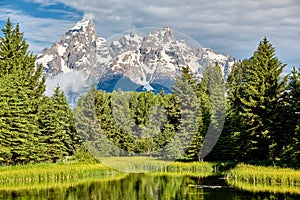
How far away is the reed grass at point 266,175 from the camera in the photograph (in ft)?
86.7

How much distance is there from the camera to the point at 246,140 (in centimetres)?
3559

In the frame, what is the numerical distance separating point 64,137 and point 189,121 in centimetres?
1515

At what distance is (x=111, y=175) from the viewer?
35.9m

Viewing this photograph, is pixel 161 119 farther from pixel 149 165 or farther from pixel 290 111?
pixel 290 111

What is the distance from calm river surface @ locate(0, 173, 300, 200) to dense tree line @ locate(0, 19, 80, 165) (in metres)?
7.90

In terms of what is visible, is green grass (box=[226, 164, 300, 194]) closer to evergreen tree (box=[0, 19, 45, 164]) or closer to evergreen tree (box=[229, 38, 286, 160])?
evergreen tree (box=[229, 38, 286, 160])

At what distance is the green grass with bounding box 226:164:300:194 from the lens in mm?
25416

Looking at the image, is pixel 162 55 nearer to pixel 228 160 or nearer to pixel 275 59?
pixel 275 59

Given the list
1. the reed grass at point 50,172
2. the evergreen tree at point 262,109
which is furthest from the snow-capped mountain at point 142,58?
the evergreen tree at point 262,109

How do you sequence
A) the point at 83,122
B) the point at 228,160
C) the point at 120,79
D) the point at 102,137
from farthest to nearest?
the point at 228,160 < the point at 83,122 < the point at 102,137 < the point at 120,79

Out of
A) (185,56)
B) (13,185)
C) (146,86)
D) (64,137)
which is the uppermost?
(185,56)

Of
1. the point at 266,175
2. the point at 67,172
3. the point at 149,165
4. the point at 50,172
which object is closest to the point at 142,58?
the point at 149,165

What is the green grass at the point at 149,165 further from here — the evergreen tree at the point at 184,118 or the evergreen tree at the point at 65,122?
the evergreen tree at the point at 65,122

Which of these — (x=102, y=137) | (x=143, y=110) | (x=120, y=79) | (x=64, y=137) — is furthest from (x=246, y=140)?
(x=64, y=137)
